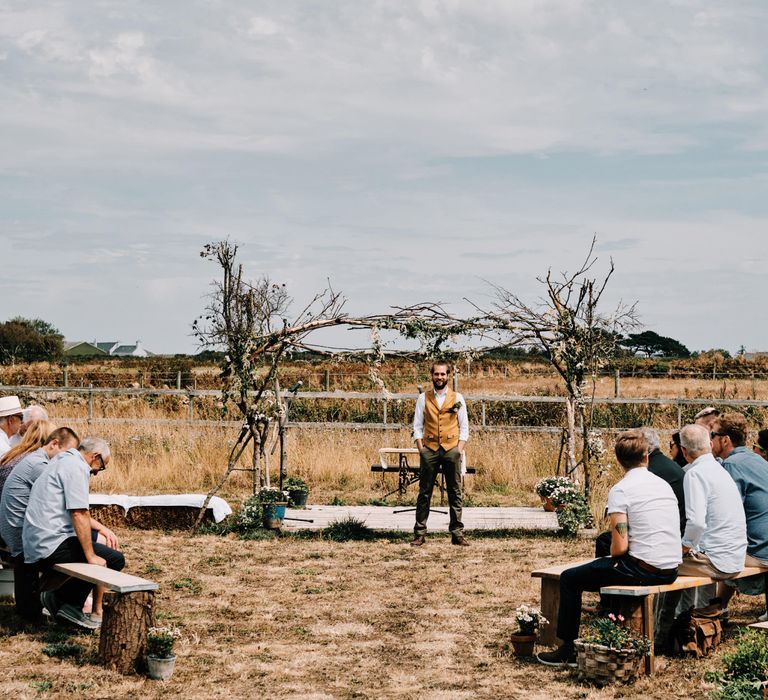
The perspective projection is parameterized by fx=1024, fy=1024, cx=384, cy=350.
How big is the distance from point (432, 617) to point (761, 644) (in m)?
2.69

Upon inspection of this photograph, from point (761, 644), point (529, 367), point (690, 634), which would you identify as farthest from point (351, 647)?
point (529, 367)

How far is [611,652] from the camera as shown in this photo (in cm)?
536

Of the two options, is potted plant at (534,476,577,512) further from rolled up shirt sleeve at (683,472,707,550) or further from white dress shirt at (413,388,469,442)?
rolled up shirt sleeve at (683,472,707,550)

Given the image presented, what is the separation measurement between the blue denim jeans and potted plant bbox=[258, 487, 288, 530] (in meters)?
5.22

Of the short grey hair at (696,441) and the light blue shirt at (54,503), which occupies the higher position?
the short grey hair at (696,441)

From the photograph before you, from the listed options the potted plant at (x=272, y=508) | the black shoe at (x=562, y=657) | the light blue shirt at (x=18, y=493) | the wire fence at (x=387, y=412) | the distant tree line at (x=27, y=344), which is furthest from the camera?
the distant tree line at (x=27, y=344)

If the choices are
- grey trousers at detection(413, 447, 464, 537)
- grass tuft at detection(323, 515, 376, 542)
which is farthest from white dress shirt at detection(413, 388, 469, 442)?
grass tuft at detection(323, 515, 376, 542)

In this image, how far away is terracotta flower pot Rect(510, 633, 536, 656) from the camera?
19.8ft

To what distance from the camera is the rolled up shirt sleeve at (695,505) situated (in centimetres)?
Result: 594

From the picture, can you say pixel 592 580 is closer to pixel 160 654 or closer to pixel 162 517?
pixel 160 654

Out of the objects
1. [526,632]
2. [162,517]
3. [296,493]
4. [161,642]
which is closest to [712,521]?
[526,632]

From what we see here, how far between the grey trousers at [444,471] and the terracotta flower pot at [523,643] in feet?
12.4

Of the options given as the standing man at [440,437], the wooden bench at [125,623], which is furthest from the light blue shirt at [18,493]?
the standing man at [440,437]

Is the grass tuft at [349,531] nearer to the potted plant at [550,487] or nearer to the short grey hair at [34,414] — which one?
the potted plant at [550,487]
